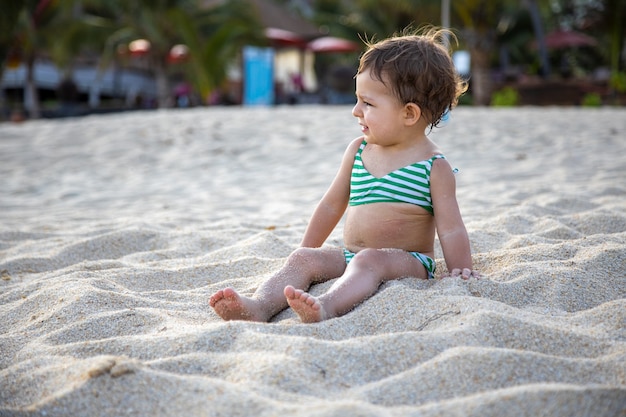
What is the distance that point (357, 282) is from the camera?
2020mm

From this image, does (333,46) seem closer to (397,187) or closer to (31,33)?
(31,33)

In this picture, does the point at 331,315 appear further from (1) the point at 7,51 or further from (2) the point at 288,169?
(1) the point at 7,51

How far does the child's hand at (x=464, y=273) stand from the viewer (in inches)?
83.6

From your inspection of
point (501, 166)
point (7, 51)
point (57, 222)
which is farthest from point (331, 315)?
point (7, 51)

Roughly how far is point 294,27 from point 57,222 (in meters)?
21.5

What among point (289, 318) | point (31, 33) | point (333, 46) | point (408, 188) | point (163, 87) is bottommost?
point (289, 318)

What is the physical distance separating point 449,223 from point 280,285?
62cm

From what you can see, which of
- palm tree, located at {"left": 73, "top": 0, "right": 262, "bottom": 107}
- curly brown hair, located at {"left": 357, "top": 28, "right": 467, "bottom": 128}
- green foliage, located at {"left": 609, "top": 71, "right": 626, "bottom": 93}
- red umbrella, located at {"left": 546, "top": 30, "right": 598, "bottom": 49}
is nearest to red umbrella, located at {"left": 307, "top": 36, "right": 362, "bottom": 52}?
palm tree, located at {"left": 73, "top": 0, "right": 262, "bottom": 107}

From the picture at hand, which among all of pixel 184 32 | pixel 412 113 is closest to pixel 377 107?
pixel 412 113

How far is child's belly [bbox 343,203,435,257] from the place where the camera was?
2262mm

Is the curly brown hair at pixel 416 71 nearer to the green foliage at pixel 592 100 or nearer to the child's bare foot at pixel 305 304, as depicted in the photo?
the child's bare foot at pixel 305 304

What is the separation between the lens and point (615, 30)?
16.4m

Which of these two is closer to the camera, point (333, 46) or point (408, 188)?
point (408, 188)

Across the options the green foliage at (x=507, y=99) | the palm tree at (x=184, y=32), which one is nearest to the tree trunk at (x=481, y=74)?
the green foliage at (x=507, y=99)
